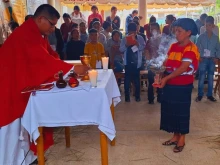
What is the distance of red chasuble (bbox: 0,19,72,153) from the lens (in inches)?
105

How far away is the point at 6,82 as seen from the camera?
276cm

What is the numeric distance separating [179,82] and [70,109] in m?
1.42

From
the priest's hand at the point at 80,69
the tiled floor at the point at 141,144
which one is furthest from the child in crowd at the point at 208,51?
the priest's hand at the point at 80,69

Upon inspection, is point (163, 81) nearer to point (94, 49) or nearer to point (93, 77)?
point (93, 77)

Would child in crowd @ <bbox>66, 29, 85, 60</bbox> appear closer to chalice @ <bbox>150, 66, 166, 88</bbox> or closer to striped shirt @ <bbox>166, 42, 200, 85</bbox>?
chalice @ <bbox>150, 66, 166, 88</bbox>

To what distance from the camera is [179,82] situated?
3.43m

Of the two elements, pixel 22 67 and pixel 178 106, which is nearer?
pixel 22 67

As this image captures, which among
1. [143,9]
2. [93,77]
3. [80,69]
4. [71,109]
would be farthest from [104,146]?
[143,9]

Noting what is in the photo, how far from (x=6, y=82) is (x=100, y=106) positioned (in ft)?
2.95

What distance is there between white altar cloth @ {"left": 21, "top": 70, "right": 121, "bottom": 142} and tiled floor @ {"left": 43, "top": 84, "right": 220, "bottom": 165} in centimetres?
85

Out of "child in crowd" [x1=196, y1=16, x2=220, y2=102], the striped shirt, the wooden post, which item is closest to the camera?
the striped shirt

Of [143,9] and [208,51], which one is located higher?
[143,9]

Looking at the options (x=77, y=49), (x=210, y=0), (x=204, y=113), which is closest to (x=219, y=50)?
(x=204, y=113)

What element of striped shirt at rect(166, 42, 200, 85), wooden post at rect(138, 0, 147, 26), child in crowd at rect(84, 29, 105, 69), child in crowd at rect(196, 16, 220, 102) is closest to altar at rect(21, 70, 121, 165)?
striped shirt at rect(166, 42, 200, 85)
